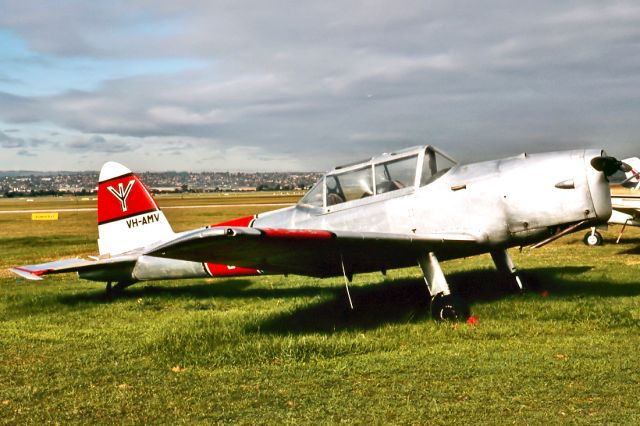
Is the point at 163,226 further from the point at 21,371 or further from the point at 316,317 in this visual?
the point at 21,371

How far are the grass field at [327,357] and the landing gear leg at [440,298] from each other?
0.62ft

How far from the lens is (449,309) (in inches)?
270

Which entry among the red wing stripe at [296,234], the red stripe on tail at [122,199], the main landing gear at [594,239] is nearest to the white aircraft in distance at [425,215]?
the red wing stripe at [296,234]

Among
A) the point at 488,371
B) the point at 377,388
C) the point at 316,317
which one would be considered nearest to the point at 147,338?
the point at 316,317

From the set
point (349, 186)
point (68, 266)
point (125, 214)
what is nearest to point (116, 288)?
point (68, 266)

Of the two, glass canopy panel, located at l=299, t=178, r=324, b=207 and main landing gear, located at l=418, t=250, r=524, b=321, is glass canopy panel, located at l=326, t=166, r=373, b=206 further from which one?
main landing gear, located at l=418, t=250, r=524, b=321

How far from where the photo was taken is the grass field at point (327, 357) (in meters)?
4.23

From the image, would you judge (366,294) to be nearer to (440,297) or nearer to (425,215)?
(425,215)

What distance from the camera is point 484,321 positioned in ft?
22.5

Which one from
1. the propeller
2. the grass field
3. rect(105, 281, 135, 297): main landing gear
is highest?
the propeller

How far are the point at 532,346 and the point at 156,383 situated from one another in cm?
357

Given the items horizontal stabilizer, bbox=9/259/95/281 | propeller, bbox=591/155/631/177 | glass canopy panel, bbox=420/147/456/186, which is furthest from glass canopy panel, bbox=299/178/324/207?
horizontal stabilizer, bbox=9/259/95/281

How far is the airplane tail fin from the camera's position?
380 inches

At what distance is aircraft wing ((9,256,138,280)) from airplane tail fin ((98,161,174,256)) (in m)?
0.42
